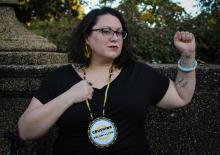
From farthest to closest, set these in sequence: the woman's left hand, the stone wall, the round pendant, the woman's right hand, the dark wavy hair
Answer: the stone wall → the dark wavy hair → the woman's left hand → the round pendant → the woman's right hand

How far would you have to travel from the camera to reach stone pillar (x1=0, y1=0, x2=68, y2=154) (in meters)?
3.34

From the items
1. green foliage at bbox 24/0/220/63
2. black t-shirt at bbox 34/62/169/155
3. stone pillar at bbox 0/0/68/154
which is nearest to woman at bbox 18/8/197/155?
black t-shirt at bbox 34/62/169/155

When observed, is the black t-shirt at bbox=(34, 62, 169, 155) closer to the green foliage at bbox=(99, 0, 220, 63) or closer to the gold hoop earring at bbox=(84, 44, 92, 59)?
the gold hoop earring at bbox=(84, 44, 92, 59)

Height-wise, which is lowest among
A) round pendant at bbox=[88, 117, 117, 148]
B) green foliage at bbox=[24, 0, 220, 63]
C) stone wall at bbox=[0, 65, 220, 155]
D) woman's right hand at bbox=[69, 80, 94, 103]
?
green foliage at bbox=[24, 0, 220, 63]

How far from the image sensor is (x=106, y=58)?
9.13 ft

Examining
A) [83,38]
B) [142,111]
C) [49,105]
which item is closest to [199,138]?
[142,111]

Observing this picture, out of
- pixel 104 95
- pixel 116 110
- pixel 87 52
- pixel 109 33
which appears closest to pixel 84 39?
pixel 87 52

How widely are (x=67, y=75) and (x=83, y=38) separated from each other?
33 centimetres

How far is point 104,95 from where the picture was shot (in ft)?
8.63

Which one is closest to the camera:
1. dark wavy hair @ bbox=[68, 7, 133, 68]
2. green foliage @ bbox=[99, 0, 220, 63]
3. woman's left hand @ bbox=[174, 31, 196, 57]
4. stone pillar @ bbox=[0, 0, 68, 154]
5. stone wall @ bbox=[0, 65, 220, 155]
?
woman's left hand @ bbox=[174, 31, 196, 57]

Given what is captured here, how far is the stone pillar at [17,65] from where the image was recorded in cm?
334

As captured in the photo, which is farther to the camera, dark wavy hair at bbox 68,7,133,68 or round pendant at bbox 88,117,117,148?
dark wavy hair at bbox 68,7,133,68

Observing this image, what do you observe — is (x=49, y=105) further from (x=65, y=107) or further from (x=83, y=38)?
(x=83, y=38)

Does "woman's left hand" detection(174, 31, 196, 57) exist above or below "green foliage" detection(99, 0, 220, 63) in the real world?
above
